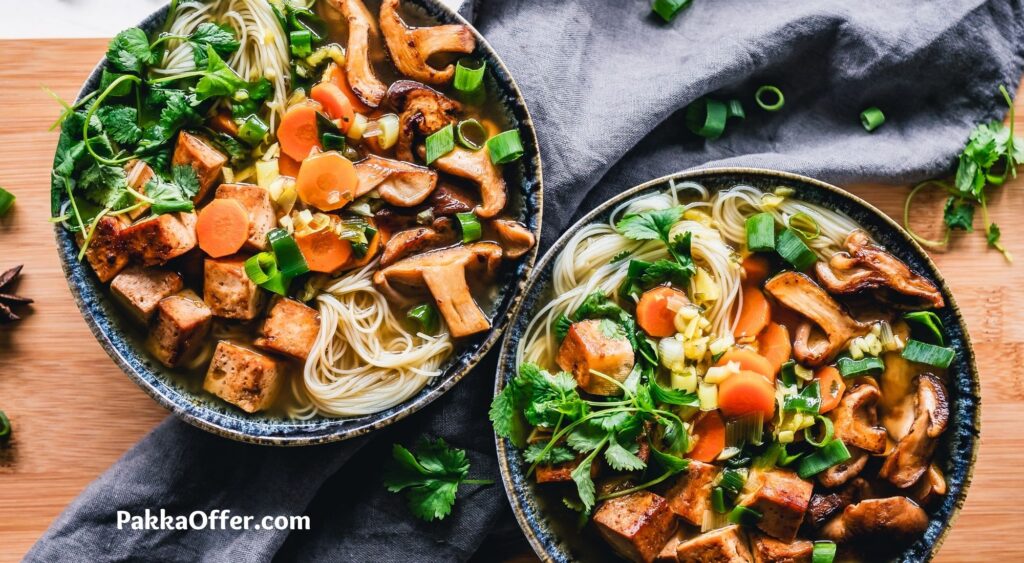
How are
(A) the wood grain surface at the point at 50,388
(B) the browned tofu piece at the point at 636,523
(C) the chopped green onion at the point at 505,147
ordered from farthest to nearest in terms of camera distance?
(A) the wood grain surface at the point at 50,388 → (C) the chopped green onion at the point at 505,147 → (B) the browned tofu piece at the point at 636,523

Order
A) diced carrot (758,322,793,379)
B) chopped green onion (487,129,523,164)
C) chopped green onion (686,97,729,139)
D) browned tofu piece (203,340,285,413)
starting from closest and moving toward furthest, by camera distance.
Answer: browned tofu piece (203,340,285,413) < chopped green onion (487,129,523,164) < diced carrot (758,322,793,379) < chopped green onion (686,97,729,139)

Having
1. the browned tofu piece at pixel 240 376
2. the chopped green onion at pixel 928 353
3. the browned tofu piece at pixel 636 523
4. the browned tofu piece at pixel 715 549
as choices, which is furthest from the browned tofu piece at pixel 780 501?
the browned tofu piece at pixel 240 376

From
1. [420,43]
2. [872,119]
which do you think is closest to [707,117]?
[872,119]

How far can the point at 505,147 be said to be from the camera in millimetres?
3875

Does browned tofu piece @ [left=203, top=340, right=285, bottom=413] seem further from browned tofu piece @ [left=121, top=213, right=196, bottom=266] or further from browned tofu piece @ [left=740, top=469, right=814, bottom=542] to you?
browned tofu piece @ [left=740, top=469, right=814, bottom=542]

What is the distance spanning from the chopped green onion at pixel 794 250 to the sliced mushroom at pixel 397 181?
1771 mm

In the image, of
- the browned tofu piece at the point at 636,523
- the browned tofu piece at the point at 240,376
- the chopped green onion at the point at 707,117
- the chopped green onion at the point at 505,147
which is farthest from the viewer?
the chopped green onion at the point at 707,117

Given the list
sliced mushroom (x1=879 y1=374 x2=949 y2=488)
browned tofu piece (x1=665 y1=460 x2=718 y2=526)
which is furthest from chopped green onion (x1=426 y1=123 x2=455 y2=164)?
sliced mushroom (x1=879 y1=374 x2=949 y2=488)

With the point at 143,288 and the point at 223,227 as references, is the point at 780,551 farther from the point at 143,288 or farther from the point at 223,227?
the point at 143,288

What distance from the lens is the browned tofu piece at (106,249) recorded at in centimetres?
367

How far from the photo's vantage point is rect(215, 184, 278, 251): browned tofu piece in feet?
12.4

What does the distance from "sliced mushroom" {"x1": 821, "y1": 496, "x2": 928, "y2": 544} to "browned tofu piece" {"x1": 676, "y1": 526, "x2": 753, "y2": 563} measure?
0.54 meters

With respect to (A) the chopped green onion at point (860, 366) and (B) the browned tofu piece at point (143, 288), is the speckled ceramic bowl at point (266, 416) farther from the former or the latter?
(A) the chopped green onion at point (860, 366)

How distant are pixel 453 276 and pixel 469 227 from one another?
0.28 meters
